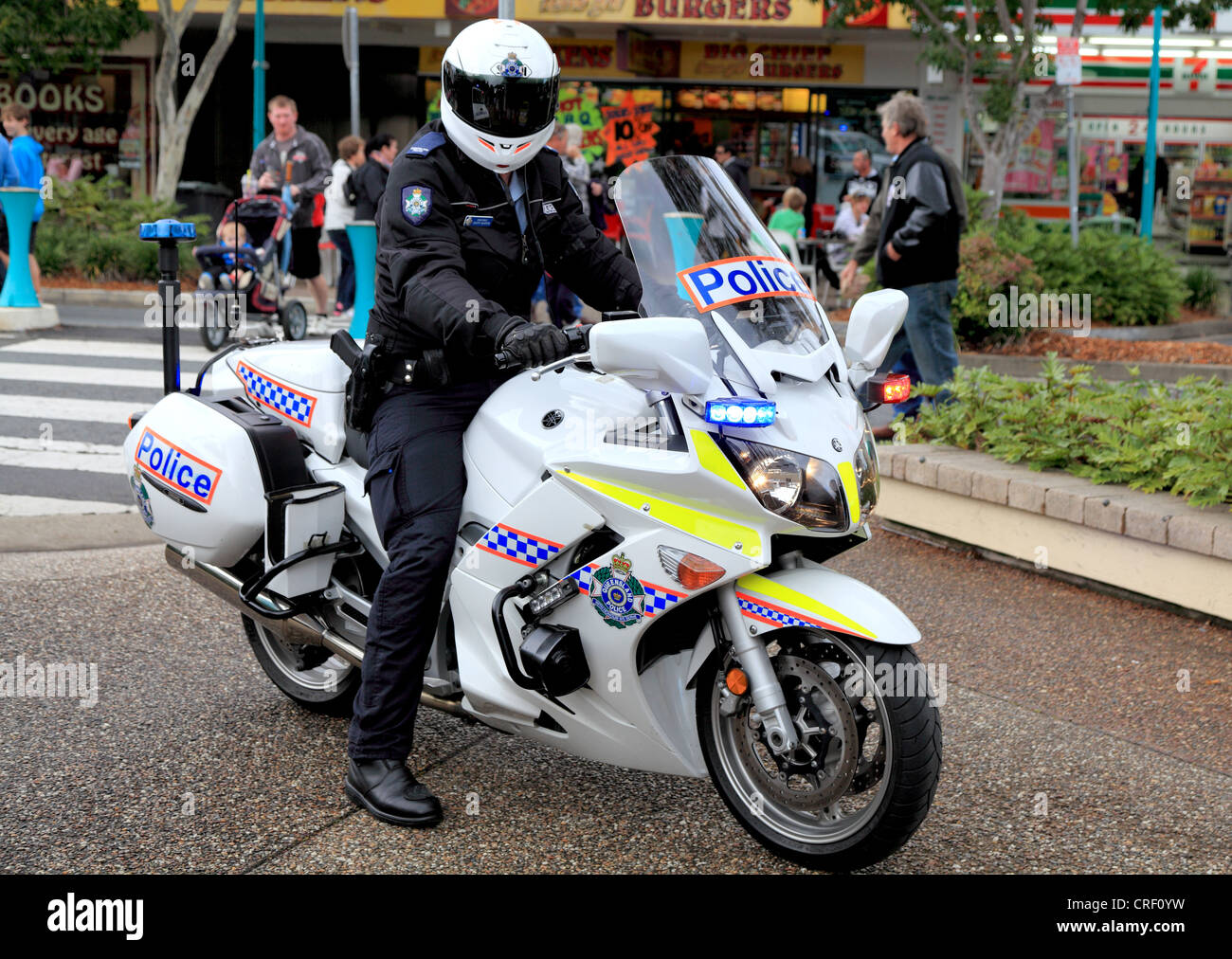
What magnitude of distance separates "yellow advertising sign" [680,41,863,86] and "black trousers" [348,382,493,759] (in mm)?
22090

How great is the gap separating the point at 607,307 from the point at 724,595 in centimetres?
115

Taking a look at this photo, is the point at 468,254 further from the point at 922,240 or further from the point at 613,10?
the point at 613,10

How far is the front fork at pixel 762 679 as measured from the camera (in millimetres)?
3240

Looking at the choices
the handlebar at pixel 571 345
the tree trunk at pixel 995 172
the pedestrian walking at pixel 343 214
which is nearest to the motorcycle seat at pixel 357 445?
the handlebar at pixel 571 345

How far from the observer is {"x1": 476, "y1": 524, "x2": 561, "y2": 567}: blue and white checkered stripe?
136 inches

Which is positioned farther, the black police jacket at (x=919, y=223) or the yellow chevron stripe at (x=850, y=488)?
the black police jacket at (x=919, y=223)

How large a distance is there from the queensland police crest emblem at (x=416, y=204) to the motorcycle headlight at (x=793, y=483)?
106cm

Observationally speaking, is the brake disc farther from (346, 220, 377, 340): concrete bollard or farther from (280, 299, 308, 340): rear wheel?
(346, 220, 377, 340): concrete bollard

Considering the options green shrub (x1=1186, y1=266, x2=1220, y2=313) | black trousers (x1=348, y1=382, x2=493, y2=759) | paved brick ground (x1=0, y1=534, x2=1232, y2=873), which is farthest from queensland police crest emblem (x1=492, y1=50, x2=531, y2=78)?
green shrub (x1=1186, y1=266, x2=1220, y2=313)

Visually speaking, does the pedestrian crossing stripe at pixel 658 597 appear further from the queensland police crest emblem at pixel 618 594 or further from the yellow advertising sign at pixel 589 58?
the yellow advertising sign at pixel 589 58

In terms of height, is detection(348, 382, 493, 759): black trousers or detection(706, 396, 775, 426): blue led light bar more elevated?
detection(706, 396, 775, 426): blue led light bar

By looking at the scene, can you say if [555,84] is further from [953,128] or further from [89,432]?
[953,128]

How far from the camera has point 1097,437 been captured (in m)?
6.37

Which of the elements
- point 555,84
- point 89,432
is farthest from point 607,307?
point 89,432
